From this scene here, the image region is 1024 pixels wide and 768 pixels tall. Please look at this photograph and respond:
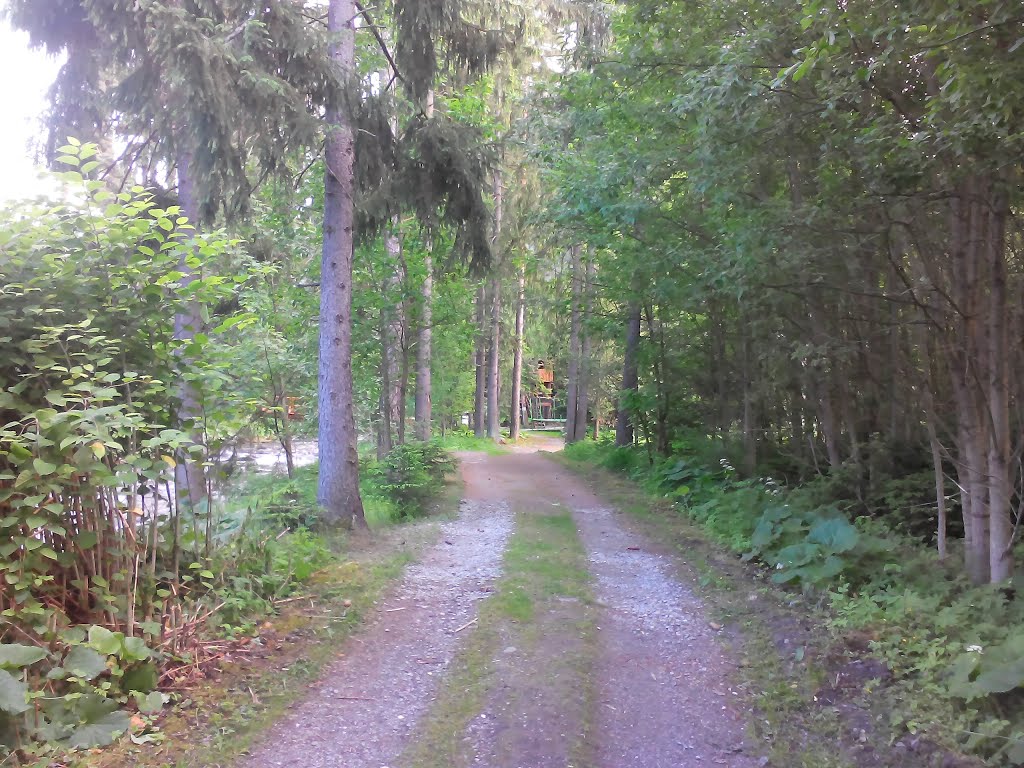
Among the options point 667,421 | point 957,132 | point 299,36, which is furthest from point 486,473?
point 957,132

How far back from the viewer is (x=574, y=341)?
24.4m

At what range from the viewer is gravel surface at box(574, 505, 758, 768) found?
4.03 m

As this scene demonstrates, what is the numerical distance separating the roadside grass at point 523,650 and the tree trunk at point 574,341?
10.3m

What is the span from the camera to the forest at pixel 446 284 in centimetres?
388

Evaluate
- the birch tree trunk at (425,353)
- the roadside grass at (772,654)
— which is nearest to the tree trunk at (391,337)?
the birch tree trunk at (425,353)

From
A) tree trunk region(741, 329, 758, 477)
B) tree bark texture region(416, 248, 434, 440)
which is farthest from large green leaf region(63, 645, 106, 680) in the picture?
tree trunk region(741, 329, 758, 477)

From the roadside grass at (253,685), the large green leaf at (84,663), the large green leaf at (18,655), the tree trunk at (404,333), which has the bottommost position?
the roadside grass at (253,685)

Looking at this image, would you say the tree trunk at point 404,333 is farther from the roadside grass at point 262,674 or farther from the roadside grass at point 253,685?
the roadside grass at point 253,685

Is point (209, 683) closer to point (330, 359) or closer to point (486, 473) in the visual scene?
point (330, 359)

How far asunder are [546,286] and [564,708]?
18.5m

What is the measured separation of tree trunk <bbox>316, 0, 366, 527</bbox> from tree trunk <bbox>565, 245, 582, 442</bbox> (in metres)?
9.04

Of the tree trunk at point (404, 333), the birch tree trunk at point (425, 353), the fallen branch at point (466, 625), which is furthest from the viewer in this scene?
the birch tree trunk at point (425, 353)

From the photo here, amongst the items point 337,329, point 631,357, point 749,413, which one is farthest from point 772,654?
point 631,357

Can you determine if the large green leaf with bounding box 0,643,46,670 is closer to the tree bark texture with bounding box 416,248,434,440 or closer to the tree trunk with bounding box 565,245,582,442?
the tree bark texture with bounding box 416,248,434,440
